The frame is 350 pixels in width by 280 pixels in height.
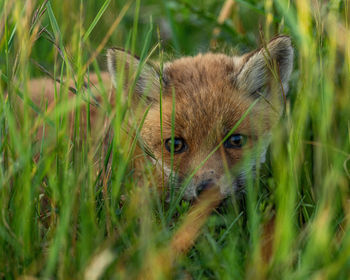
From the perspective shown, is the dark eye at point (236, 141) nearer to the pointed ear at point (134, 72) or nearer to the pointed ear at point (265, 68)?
the pointed ear at point (265, 68)

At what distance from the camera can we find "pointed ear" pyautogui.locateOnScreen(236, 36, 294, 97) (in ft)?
10.00

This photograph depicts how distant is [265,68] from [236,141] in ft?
1.88

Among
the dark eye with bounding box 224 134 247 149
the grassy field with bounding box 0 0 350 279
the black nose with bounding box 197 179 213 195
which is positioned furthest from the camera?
the dark eye with bounding box 224 134 247 149

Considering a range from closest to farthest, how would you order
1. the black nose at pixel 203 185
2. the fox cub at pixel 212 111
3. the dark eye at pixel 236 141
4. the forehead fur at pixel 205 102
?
the black nose at pixel 203 185
the fox cub at pixel 212 111
the forehead fur at pixel 205 102
the dark eye at pixel 236 141

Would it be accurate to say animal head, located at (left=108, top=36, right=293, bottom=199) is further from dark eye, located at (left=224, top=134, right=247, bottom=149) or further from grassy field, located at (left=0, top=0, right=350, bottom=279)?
grassy field, located at (left=0, top=0, right=350, bottom=279)

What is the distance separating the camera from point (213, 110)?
306 centimetres

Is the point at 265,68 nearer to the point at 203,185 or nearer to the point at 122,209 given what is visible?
the point at 203,185

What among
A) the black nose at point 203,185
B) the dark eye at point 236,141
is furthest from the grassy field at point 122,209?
the dark eye at point 236,141

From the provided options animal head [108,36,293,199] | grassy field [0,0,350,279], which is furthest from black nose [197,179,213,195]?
grassy field [0,0,350,279]

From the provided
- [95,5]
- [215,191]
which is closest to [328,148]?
[215,191]

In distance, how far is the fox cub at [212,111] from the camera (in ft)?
9.55

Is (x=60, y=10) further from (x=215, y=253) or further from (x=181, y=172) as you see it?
(x=215, y=253)

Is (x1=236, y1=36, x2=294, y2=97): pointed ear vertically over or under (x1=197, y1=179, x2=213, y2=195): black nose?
over


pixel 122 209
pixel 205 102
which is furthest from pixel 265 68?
pixel 122 209
